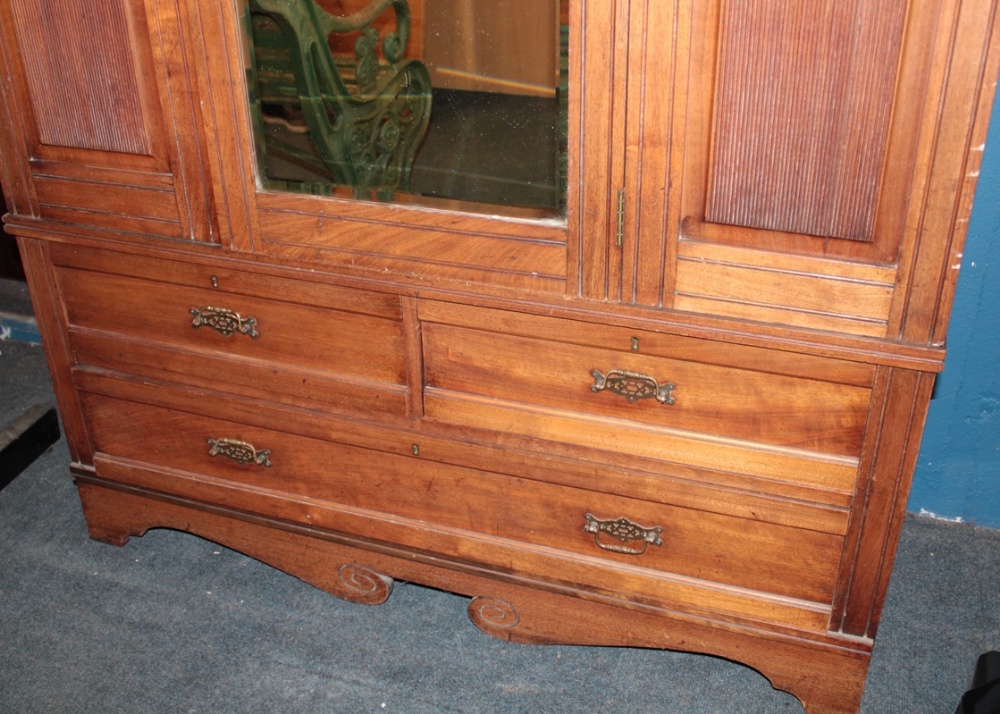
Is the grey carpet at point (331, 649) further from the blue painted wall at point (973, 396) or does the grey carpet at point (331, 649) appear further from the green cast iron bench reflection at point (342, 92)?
the green cast iron bench reflection at point (342, 92)

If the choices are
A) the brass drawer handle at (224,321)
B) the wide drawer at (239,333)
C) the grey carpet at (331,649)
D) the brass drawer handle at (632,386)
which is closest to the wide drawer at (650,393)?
the brass drawer handle at (632,386)

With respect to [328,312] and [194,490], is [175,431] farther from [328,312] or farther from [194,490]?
[328,312]

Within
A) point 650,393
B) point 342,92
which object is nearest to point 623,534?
point 650,393

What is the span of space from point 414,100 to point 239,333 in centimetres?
56

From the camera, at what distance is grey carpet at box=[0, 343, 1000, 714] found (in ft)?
5.89

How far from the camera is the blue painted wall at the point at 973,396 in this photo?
1.92 meters

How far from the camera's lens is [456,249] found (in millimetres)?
1568

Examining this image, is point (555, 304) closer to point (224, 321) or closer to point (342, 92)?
point (342, 92)

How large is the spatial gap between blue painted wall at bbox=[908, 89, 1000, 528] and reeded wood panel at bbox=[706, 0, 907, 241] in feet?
2.37

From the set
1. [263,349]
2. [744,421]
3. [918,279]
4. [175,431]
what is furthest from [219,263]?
[918,279]

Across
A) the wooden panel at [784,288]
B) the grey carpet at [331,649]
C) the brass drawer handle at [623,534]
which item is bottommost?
the grey carpet at [331,649]

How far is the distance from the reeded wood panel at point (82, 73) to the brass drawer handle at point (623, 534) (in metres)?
0.99

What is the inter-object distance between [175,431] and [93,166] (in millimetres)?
531

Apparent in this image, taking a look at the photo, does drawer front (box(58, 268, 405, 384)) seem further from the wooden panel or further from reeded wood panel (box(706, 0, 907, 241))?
reeded wood panel (box(706, 0, 907, 241))
